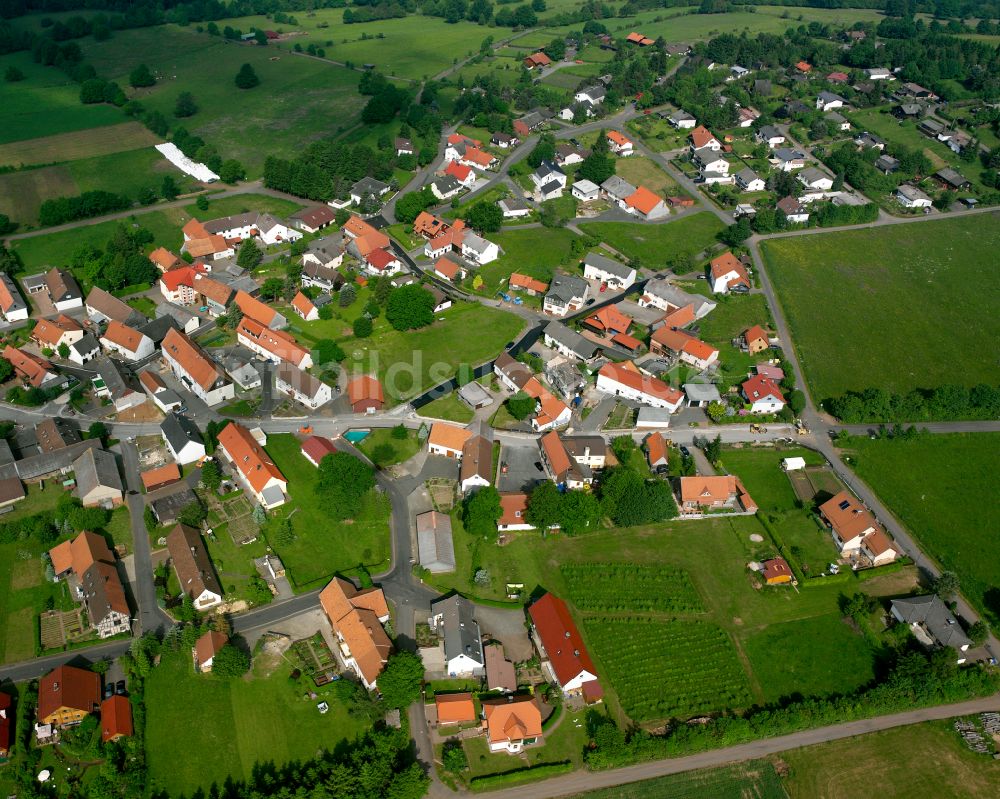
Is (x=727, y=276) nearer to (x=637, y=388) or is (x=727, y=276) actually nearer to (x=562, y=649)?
(x=637, y=388)

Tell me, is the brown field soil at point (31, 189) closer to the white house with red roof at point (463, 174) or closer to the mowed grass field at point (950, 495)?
the white house with red roof at point (463, 174)

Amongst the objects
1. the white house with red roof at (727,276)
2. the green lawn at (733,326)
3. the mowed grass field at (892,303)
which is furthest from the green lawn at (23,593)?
the white house with red roof at (727,276)

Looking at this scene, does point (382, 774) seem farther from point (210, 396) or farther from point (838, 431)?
point (838, 431)

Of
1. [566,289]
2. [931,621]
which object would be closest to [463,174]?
[566,289]

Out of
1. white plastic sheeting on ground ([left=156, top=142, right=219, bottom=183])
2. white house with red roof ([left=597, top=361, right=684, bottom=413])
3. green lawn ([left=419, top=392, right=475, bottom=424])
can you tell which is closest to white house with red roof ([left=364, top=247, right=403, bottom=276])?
green lawn ([left=419, top=392, right=475, bottom=424])

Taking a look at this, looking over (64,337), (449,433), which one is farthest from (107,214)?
(449,433)

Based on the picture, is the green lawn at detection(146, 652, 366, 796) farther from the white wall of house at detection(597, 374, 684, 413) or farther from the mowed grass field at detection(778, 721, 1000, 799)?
the white wall of house at detection(597, 374, 684, 413)

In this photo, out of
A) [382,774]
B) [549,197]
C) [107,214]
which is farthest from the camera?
[549,197]
